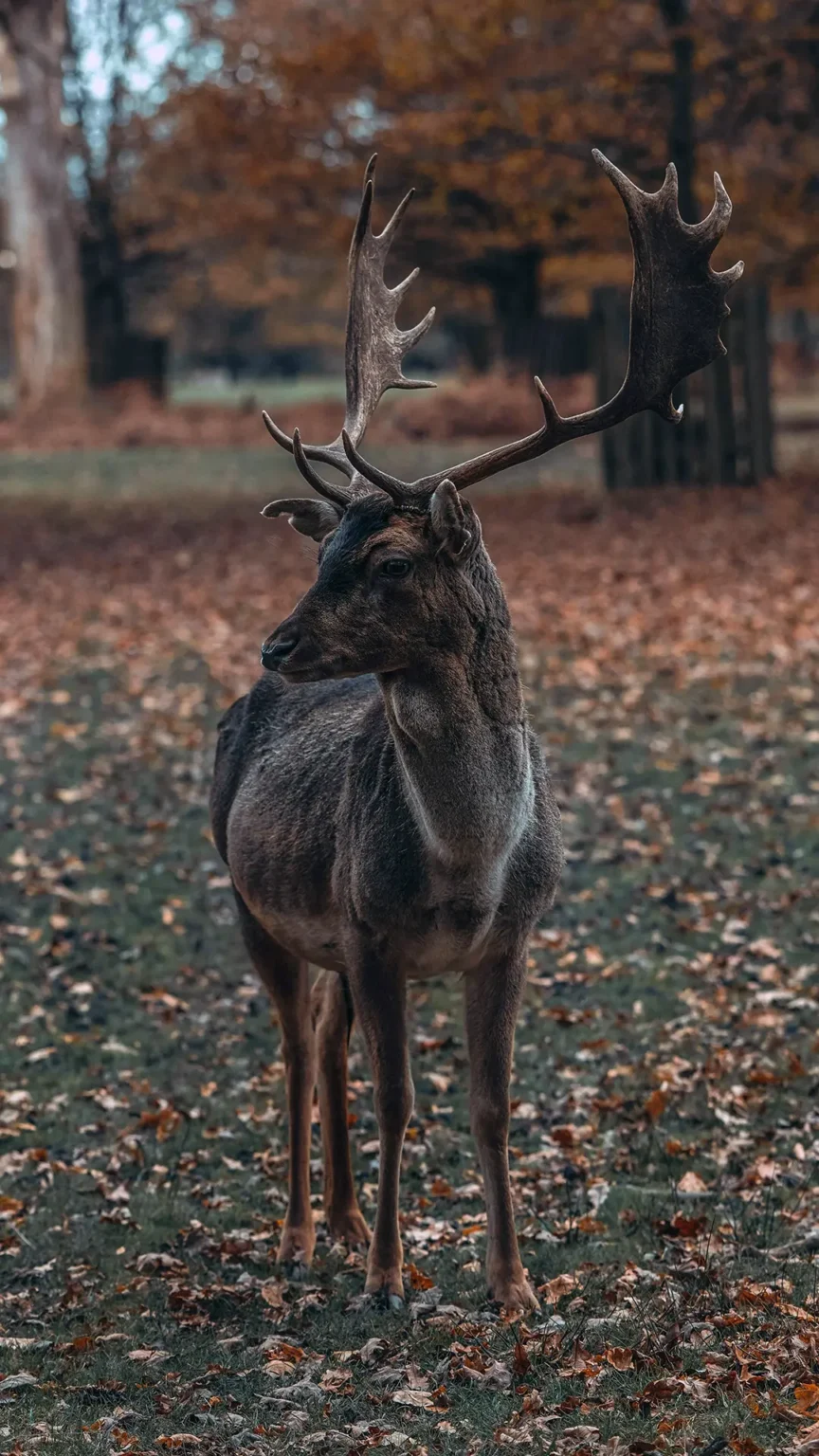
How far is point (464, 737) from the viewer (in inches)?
218

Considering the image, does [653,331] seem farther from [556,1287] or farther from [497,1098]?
[556,1287]

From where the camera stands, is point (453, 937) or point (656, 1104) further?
point (656, 1104)

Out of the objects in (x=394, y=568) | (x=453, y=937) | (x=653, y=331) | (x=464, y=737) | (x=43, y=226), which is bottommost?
(x=453, y=937)

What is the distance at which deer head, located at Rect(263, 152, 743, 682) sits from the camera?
17.5ft

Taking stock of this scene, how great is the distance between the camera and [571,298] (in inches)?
2181

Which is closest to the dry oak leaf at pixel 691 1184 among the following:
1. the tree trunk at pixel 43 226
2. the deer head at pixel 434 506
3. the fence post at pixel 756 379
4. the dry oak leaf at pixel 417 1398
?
the dry oak leaf at pixel 417 1398

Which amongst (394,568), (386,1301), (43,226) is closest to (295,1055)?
(386,1301)

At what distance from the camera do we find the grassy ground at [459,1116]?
5.29 metres

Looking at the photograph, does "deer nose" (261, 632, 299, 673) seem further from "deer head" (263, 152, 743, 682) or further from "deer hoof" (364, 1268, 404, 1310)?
"deer hoof" (364, 1268, 404, 1310)

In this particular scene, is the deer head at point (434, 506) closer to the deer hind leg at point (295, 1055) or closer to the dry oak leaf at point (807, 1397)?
the deer hind leg at point (295, 1055)

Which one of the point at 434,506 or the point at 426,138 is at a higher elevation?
the point at 426,138

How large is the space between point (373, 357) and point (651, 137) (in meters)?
20.8

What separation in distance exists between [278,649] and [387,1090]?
155 cm

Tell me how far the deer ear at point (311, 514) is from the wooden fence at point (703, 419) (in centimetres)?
1739
